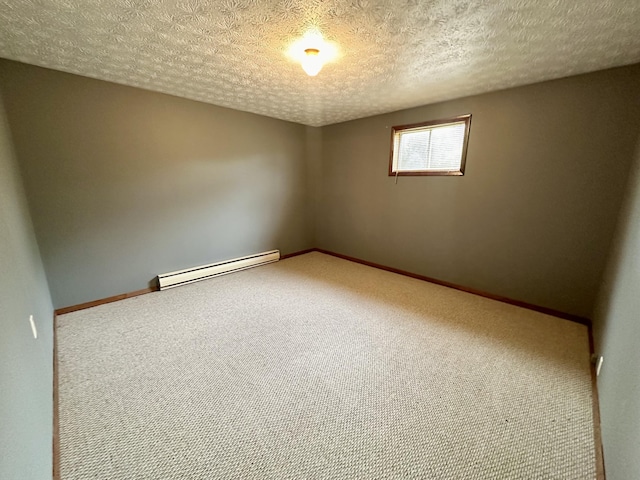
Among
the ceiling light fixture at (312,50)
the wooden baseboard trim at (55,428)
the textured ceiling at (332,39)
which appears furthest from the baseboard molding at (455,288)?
the ceiling light fixture at (312,50)

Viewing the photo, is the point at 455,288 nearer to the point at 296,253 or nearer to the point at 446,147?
the point at 446,147

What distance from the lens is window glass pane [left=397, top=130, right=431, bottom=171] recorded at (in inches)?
127

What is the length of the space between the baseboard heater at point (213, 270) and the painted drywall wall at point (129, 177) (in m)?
0.10

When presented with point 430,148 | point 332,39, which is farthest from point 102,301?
point 430,148

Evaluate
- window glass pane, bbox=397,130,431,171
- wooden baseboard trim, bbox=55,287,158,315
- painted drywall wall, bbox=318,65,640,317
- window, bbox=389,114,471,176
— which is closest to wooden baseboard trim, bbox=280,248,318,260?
painted drywall wall, bbox=318,65,640,317

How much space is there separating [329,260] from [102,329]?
3016 mm

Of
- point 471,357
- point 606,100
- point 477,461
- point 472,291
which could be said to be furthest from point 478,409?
point 606,100

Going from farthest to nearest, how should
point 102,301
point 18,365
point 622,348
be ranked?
point 102,301 → point 622,348 → point 18,365

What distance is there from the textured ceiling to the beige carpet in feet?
7.19

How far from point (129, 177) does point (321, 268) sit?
2.66 metres

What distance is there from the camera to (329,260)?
4.35 m

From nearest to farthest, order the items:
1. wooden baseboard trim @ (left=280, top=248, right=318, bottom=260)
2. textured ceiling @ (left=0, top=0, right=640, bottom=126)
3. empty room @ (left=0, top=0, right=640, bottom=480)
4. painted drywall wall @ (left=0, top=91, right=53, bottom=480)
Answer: painted drywall wall @ (left=0, top=91, right=53, bottom=480)
empty room @ (left=0, top=0, right=640, bottom=480)
textured ceiling @ (left=0, top=0, right=640, bottom=126)
wooden baseboard trim @ (left=280, top=248, right=318, bottom=260)

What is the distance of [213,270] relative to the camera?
11.2ft

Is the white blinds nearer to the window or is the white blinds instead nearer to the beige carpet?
the window
